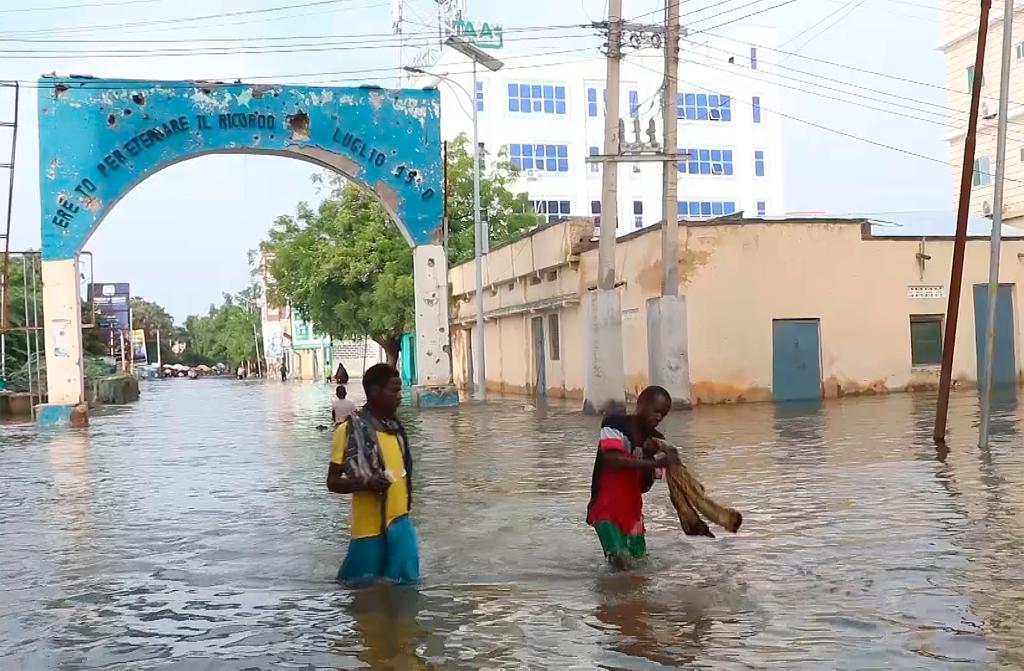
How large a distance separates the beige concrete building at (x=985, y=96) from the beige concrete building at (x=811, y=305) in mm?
12450

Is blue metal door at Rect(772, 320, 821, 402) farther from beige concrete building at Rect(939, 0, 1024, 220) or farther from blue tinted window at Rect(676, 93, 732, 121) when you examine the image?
blue tinted window at Rect(676, 93, 732, 121)

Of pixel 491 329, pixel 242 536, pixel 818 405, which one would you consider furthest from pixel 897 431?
pixel 491 329

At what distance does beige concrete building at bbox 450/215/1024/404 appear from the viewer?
26.2 m

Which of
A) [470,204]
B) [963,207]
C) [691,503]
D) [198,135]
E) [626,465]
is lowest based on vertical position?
[691,503]

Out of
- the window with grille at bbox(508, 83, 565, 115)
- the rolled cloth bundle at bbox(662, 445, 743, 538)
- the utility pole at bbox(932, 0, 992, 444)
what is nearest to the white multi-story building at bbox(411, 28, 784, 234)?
the window with grille at bbox(508, 83, 565, 115)

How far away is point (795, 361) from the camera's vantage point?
2683 cm

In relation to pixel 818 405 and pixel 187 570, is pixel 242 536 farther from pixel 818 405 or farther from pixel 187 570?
pixel 818 405

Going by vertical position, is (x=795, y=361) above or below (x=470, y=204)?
below

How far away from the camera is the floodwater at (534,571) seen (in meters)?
5.78

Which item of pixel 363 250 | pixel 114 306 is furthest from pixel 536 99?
pixel 114 306

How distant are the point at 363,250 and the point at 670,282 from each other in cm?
2253

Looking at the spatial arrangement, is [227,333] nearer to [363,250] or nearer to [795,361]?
[363,250]

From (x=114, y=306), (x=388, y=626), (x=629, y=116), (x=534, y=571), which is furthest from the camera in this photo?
(x=114, y=306)

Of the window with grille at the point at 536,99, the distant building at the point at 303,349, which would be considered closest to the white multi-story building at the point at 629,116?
the window with grille at the point at 536,99
